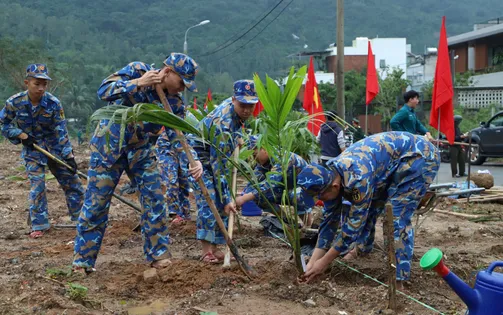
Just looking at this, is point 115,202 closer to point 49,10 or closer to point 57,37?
point 57,37

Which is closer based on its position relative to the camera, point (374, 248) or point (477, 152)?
point (374, 248)

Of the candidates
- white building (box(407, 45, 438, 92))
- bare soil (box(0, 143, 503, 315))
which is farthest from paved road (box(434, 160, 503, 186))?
white building (box(407, 45, 438, 92))

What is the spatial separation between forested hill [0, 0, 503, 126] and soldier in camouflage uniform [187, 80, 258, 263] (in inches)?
1405

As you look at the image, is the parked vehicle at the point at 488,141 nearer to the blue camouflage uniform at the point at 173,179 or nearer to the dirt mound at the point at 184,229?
the blue camouflage uniform at the point at 173,179

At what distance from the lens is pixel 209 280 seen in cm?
490

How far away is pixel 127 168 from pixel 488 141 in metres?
15.1

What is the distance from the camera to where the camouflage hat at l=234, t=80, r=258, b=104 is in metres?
5.47

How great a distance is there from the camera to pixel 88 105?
140 feet

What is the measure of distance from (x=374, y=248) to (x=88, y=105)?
3852cm

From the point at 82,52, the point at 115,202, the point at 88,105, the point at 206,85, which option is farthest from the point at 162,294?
the point at 82,52

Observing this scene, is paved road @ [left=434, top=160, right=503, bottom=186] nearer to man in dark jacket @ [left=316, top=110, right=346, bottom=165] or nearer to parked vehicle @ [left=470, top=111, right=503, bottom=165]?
parked vehicle @ [left=470, top=111, right=503, bottom=165]

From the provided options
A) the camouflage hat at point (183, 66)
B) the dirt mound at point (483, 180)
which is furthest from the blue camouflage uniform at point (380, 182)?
the dirt mound at point (483, 180)

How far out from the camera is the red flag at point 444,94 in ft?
32.1

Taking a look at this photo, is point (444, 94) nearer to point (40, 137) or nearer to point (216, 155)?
point (216, 155)
